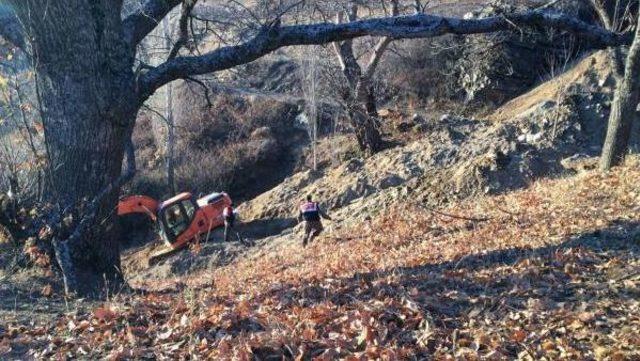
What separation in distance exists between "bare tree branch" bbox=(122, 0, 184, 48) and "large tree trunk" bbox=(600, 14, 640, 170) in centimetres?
851

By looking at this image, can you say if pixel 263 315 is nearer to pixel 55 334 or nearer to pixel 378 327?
pixel 378 327

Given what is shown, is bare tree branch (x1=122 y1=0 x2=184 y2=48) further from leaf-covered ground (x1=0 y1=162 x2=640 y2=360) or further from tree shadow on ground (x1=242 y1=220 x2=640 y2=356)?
tree shadow on ground (x1=242 y1=220 x2=640 y2=356)

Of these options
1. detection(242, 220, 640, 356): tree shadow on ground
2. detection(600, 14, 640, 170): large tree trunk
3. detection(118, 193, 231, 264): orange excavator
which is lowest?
detection(118, 193, 231, 264): orange excavator

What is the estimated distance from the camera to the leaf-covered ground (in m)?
4.16

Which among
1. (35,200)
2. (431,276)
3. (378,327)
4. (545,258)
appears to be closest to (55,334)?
(35,200)

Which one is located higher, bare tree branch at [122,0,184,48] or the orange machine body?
bare tree branch at [122,0,184,48]

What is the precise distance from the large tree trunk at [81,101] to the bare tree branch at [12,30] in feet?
1.65

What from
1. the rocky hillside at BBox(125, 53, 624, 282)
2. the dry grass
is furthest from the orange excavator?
the dry grass

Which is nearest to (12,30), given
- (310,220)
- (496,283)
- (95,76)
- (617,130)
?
(95,76)

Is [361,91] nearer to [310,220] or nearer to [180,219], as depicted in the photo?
[310,220]

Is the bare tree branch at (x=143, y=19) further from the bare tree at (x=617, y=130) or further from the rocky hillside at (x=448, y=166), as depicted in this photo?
the bare tree at (x=617, y=130)

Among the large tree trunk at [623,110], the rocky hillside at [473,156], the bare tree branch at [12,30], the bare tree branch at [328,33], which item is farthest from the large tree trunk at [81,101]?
the rocky hillside at [473,156]

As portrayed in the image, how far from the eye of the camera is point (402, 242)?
10430 mm

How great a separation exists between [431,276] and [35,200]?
14.1ft
